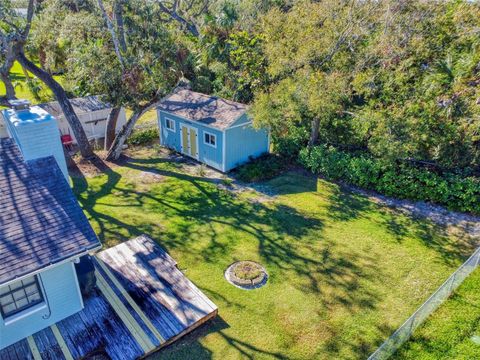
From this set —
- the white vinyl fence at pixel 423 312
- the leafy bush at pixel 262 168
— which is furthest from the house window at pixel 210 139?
the white vinyl fence at pixel 423 312

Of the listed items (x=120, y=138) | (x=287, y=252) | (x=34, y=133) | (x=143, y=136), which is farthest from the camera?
(x=143, y=136)

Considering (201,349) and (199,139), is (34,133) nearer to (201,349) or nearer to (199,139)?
(201,349)

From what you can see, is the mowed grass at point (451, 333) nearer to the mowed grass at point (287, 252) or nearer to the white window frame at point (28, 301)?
the mowed grass at point (287, 252)

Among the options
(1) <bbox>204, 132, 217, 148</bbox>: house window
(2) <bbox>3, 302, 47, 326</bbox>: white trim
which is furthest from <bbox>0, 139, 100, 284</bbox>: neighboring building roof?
(1) <bbox>204, 132, 217, 148</bbox>: house window

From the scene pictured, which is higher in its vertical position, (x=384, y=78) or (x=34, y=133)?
(x=384, y=78)

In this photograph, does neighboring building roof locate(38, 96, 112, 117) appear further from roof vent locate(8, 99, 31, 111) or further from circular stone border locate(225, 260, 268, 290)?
circular stone border locate(225, 260, 268, 290)

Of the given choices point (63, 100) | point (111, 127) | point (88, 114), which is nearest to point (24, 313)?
point (63, 100)

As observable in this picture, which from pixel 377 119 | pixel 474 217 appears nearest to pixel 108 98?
pixel 377 119
